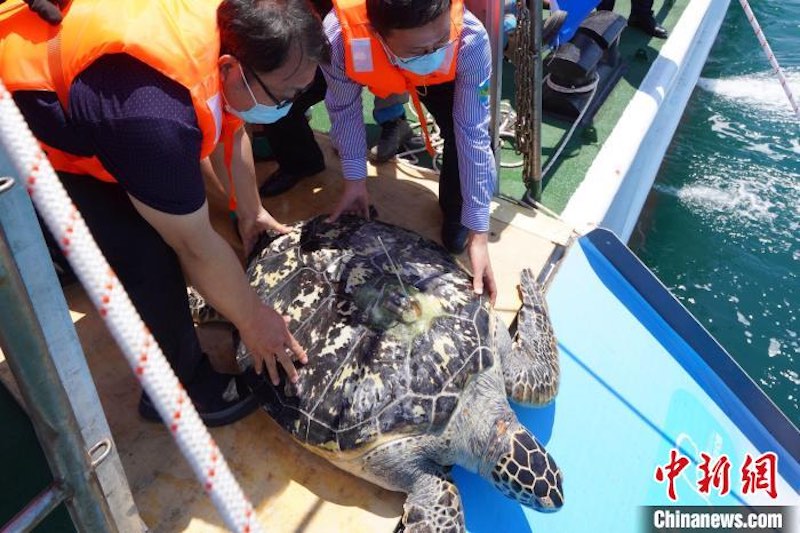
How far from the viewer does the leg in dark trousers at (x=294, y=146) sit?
104 inches

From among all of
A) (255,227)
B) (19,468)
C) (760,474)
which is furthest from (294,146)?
(760,474)

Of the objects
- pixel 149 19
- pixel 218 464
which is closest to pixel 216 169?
pixel 149 19

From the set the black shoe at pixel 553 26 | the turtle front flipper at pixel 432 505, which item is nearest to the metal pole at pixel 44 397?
the turtle front flipper at pixel 432 505

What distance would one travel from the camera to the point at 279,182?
273 centimetres

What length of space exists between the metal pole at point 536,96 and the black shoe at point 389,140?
0.71 m

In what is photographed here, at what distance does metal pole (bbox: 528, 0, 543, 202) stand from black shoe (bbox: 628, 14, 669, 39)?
2630mm

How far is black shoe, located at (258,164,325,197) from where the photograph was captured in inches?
107

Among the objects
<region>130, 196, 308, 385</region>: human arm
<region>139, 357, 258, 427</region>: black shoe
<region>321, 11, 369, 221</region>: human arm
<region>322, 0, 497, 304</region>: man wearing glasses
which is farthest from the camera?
<region>321, 11, 369, 221</region>: human arm

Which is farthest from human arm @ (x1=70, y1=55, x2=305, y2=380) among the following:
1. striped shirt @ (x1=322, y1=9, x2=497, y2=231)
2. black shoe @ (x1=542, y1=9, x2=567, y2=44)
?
black shoe @ (x1=542, y1=9, x2=567, y2=44)

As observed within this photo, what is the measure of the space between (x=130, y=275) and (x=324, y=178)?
54.1 inches

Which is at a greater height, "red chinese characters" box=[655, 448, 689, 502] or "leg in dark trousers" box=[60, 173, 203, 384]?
"leg in dark trousers" box=[60, 173, 203, 384]

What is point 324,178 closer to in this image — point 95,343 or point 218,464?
point 95,343

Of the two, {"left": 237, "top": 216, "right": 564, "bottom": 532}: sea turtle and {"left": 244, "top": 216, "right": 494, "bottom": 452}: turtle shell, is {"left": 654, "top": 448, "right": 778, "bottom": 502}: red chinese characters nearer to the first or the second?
{"left": 237, "top": 216, "right": 564, "bottom": 532}: sea turtle

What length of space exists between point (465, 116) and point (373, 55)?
15.8 inches
